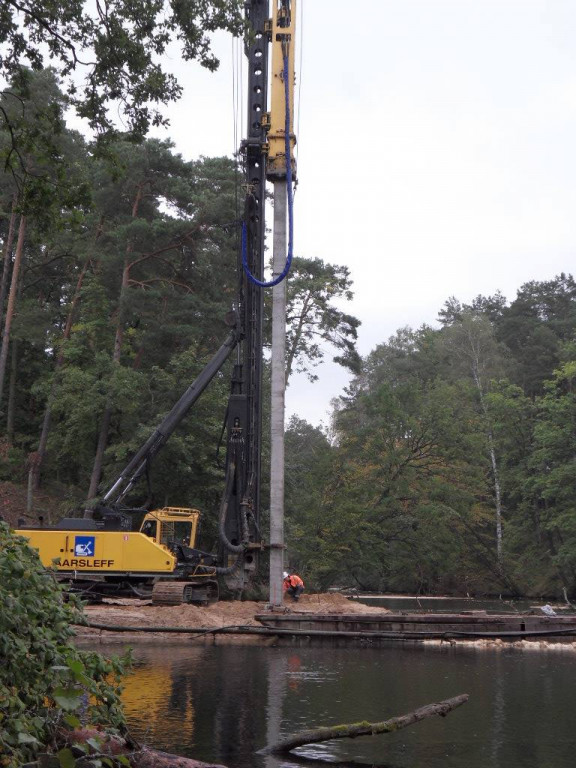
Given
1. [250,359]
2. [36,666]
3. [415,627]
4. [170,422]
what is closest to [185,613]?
[170,422]

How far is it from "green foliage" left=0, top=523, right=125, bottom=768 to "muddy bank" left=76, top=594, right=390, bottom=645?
543 inches

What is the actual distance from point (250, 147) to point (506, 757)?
62.0 ft

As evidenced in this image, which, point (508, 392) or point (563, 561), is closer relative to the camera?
point (563, 561)

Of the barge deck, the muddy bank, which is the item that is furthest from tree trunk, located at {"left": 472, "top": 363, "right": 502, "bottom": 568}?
the barge deck

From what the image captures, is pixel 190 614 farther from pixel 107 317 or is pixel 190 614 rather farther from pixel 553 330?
pixel 553 330

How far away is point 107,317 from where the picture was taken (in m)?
39.3

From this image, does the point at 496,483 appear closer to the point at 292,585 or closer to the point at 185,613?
the point at 292,585

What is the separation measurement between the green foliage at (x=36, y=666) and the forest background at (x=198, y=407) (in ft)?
79.2

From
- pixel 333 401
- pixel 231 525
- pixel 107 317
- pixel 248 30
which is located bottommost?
pixel 231 525

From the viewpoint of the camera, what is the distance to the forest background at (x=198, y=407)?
36.6 meters

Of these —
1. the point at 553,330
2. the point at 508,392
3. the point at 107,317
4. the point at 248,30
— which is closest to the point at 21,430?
the point at 107,317

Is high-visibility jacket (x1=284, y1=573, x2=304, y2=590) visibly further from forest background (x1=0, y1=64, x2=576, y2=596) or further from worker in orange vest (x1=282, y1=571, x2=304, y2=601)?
forest background (x1=0, y1=64, x2=576, y2=596)

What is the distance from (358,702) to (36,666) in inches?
324

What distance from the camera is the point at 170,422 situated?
2628 centimetres
